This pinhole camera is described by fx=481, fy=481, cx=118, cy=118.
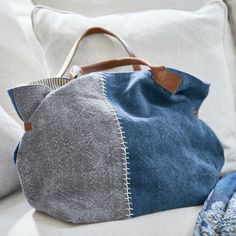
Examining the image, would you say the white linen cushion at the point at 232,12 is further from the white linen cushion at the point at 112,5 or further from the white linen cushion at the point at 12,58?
the white linen cushion at the point at 12,58

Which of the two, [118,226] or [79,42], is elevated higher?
[79,42]

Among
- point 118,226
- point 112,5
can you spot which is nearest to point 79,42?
point 112,5

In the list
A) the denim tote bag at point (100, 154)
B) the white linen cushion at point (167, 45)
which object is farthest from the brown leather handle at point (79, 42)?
the denim tote bag at point (100, 154)

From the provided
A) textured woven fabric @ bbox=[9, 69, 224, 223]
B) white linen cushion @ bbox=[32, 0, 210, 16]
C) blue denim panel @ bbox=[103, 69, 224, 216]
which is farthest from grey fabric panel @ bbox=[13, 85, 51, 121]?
white linen cushion @ bbox=[32, 0, 210, 16]

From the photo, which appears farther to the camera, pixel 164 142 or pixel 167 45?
pixel 167 45

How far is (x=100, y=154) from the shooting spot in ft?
2.60

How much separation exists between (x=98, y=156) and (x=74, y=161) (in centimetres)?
4

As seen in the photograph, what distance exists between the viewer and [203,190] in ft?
2.86

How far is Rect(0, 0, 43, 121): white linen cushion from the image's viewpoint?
1.18 m

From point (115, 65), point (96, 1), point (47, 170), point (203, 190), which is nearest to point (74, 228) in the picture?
point (47, 170)

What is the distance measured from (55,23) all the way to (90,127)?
0.45m

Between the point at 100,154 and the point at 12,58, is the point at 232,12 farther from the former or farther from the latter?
the point at 100,154

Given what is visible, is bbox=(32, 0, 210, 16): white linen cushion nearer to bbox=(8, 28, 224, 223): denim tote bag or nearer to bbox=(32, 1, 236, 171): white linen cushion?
bbox=(32, 1, 236, 171): white linen cushion

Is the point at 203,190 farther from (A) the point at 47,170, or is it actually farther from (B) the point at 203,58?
(B) the point at 203,58
